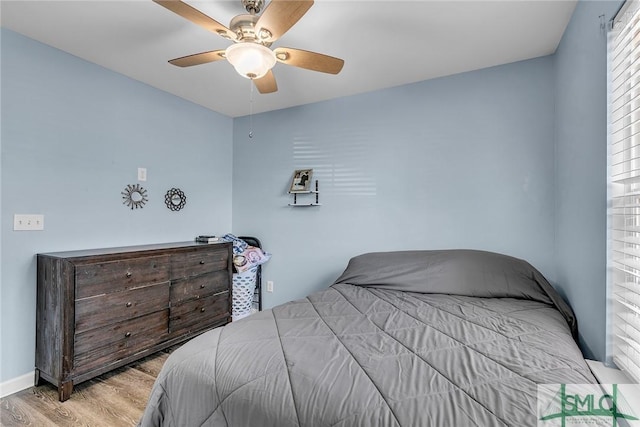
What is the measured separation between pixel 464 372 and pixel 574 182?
143 centimetres

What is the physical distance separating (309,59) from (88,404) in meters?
2.50

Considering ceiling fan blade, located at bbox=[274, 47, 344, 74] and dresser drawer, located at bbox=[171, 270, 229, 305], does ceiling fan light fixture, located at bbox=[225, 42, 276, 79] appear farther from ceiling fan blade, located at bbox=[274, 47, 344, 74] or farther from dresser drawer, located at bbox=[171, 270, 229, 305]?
dresser drawer, located at bbox=[171, 270, 229, 305]

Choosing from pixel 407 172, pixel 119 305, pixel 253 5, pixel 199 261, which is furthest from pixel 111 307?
pixel 407 172

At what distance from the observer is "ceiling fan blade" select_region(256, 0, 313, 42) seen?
1319mm

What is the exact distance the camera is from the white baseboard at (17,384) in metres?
2.00

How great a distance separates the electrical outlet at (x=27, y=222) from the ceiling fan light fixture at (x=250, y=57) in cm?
179

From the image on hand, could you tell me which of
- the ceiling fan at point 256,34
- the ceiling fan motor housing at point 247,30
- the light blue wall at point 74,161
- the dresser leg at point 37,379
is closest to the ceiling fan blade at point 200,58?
the ceiling fan at point 256,34

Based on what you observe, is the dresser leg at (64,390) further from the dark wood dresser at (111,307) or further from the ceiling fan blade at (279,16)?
the ceiling fan blade at (279,16)

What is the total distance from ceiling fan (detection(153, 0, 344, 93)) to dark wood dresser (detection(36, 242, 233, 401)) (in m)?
1.49

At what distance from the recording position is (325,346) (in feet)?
4.21

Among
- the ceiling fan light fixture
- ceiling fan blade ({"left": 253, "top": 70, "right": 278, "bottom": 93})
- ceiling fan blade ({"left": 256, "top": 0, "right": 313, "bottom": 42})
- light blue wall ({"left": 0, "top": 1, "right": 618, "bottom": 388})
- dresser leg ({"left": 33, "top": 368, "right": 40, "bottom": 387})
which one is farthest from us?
dresser leg ({"left": 33, "top": 368, "right": 40, "bottom": 387})

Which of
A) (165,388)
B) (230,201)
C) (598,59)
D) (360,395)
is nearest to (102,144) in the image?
(230,201)

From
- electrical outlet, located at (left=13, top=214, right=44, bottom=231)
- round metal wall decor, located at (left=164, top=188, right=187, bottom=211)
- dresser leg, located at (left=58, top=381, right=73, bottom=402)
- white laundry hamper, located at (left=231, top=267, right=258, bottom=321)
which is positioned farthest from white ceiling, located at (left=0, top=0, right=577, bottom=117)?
dresser leg, located at (left=58, top=381, right=73, bottom=402)

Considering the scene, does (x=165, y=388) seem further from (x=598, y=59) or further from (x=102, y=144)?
(x=598, y=59)
